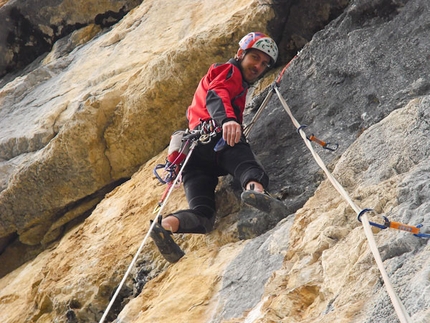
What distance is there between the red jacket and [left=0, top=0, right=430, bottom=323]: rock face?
48cm

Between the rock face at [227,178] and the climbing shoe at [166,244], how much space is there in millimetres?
119

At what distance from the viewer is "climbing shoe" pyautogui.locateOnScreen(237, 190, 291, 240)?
427 centimetres

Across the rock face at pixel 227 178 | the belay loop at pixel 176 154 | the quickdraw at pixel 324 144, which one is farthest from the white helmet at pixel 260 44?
the quickdraw at pixel 324 144

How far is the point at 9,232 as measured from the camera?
25.5ft

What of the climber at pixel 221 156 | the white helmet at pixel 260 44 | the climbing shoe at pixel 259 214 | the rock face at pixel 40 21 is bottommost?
the climbing shoe at pixel 259 214

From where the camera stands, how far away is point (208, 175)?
5.25 metres

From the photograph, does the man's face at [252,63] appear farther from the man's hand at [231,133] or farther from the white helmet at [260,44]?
the man's hand at [231,133]

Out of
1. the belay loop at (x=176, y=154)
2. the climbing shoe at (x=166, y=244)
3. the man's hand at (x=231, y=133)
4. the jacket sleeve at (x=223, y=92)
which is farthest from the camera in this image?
the belay loop at (x=176, y=154)

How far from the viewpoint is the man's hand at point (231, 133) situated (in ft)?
15.7

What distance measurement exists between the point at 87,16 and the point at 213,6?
4.17 meters

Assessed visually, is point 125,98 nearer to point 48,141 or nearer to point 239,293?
point 48,141

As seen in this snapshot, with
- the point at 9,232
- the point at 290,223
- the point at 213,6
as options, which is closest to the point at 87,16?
the point at 213,6

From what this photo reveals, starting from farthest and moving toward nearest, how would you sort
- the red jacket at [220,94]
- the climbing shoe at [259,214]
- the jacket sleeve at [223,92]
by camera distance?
the red jacket at [220,94]
the jacket sleeve at [223,92]
the climbing shoe at [259,214]

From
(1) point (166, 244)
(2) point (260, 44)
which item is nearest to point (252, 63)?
(2) point (260, 44)
